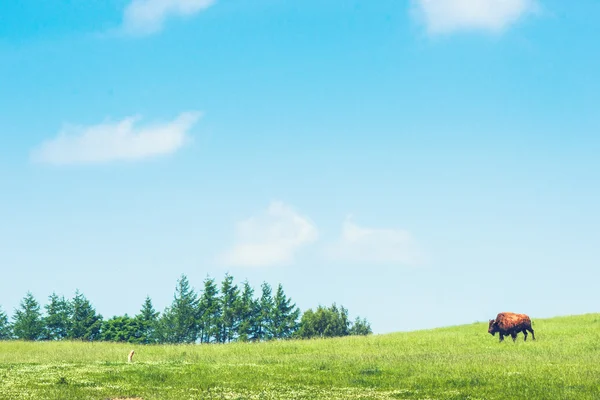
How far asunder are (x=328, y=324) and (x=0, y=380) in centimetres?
10686

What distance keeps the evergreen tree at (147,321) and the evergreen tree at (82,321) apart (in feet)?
27.2

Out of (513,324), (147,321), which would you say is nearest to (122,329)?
(147,321)

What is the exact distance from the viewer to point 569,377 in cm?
2877

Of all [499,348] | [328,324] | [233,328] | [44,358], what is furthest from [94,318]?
[499,348]

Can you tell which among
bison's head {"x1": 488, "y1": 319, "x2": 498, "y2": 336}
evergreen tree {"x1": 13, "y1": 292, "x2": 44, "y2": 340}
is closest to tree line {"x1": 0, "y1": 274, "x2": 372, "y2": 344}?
evergreen tree {"x1": 13, "y1": 292, "x2": 44, "y2": 340}

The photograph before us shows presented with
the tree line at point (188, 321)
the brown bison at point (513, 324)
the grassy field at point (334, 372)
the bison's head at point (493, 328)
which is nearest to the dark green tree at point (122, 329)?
the tree line at point (188, 321)

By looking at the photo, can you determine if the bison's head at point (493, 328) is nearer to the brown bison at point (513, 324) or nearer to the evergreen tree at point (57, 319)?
the brown bison at point (513, 324)

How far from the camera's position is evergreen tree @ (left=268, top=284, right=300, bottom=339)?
403 ft

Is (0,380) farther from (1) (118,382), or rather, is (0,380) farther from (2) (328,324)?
(2) (328,324)

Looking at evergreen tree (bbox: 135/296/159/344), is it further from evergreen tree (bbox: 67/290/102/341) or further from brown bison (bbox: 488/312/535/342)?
brown bison (bbox: 488/312/535/342)

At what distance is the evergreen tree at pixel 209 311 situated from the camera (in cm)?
11394

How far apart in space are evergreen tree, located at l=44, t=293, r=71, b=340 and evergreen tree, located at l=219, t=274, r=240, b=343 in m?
32.7

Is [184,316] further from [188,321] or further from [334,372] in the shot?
[334,372]

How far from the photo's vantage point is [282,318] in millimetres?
124562
